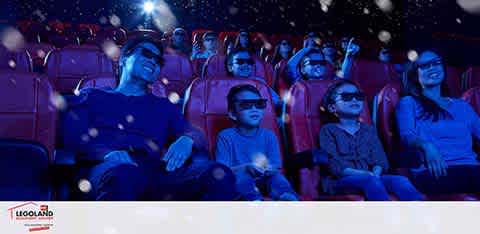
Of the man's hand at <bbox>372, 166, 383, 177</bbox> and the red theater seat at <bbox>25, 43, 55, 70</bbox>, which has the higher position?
the red theater seat at <bbox>25, 43, 55, 70</bbox>

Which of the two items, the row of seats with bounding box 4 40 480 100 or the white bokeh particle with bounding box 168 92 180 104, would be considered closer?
the white bokeh particle with bounding box 168 92 180 104

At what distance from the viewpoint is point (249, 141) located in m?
1.42

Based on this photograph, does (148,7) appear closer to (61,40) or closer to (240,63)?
(61,40)

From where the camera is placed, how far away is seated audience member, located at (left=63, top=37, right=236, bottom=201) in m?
1.14

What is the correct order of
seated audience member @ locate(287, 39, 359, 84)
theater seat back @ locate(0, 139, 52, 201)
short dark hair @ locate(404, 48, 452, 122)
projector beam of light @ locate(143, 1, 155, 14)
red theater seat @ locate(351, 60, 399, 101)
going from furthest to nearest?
projector beam of light @ locate(143, 1, 155, 14)
red theater seat @ locate(351, 60, 399, 101)
seated audience member @ locate(287, 39, 359, 84)
short dark hair @ locate(404, 48, 452, 122)
theater seat back @ locate(0, 139, 52, 201)

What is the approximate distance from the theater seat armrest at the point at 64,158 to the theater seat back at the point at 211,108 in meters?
0.37

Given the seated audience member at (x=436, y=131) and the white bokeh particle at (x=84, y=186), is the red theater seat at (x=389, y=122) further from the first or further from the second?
the white bokeh particle at (x=84, y=186)

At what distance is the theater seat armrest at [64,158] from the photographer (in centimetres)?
112

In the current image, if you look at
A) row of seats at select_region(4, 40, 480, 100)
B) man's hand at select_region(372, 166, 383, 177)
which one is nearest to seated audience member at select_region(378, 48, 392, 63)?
row of seats at select_region(4, 40, 480, 100)

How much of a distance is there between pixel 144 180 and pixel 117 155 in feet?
0.27

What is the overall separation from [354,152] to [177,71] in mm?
977

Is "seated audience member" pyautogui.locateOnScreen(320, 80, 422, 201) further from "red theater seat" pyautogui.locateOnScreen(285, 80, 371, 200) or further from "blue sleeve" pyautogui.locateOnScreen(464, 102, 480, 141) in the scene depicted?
"blue sleeve" pyautogui.locateOnScreen(464, 102, 480, 141)
